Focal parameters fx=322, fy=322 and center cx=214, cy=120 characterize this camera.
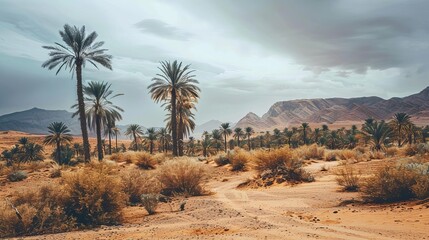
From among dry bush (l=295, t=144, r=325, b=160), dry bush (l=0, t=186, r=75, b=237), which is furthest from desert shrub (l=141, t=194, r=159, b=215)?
dry bush (l=295, t=144, r=325, b=160)

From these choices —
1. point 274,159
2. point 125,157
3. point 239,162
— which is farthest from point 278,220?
point 125,157

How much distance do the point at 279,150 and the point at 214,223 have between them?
9808 millimetres

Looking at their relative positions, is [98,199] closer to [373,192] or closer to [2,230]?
[2,230]

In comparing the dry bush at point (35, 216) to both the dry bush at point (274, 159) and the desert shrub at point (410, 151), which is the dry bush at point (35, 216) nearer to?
the dry bush at point (274, 159)

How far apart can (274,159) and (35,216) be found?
1202cm

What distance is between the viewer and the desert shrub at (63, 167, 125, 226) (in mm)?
9594

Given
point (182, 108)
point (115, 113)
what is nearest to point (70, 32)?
point (115, 113)

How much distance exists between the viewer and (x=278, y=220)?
866 cm

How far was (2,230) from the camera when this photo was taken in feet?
28.2

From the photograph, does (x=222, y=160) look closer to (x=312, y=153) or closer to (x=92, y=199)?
(x=312, y=153)

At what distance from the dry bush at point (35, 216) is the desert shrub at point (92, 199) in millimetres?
306

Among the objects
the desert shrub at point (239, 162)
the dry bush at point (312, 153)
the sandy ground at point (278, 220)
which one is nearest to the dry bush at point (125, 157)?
the desert shrub at point (239, 162)

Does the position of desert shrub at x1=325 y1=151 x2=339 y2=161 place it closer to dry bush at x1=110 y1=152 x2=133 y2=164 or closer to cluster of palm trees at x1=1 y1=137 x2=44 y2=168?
dry bush at x1=110 y1=152 x2=133 y2=164

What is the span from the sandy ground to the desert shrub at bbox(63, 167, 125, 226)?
1.78ft
